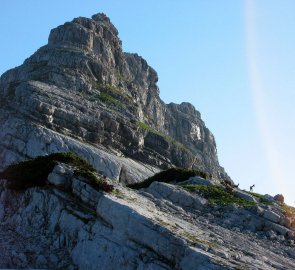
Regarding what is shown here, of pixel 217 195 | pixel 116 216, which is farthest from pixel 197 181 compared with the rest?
pixel 116 216

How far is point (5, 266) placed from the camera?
21.0 m

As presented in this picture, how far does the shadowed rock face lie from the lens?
255 feet

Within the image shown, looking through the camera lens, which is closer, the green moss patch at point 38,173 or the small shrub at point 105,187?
the small shrub at point 105,187

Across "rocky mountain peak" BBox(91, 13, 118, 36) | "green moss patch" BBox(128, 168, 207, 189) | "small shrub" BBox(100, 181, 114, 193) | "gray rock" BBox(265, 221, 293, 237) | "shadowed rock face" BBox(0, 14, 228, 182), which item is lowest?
"small shrub" BBox(100, 181, 114, 193)

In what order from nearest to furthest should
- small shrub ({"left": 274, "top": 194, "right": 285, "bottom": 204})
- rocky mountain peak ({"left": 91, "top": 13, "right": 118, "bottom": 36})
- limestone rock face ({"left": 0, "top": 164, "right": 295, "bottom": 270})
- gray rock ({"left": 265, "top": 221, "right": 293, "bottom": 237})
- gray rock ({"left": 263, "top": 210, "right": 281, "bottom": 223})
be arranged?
limestone rock face ({"left": 0, "top": 164, "right": 295, "bottom": 270}), gray rock ({"left": 265, "top": 221, "right": 293, "bottom": 237}), gray rock ({"left": 263, "top": 210, "right": 281, "bottom": 223}), small shrub ({"left": 274, "top": 194, "right": 285, "bottom": 204}), rocky mountain peak ({"left": 91, "top": 13, "right": 118, "bottom": 36})

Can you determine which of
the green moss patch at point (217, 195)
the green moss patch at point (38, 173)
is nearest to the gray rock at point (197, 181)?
the green moss patch at point (217, 195)

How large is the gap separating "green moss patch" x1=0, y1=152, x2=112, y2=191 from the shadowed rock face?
148 feet

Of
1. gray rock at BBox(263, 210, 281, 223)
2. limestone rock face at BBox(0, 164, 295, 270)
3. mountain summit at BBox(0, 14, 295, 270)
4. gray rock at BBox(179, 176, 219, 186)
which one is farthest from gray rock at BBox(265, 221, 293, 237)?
gray rock at BBox(179, 176, 219, 186)

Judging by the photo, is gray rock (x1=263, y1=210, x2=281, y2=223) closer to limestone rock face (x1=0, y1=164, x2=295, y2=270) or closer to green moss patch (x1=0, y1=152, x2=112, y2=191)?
limestone rock face (x1=0, y1=164, x2=295, y2=270)

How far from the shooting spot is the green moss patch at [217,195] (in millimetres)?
36719

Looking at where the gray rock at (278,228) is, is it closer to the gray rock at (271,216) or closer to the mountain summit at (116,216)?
the mountain summit at (116,216)

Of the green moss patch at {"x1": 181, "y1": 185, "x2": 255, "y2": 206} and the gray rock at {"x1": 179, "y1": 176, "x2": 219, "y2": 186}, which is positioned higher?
the gray rock at {"x1": 179, "y1": 176, "x2": 219, "y2": 186}

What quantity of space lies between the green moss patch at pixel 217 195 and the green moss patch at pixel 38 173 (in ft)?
40.3

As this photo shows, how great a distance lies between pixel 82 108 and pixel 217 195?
58.6m
